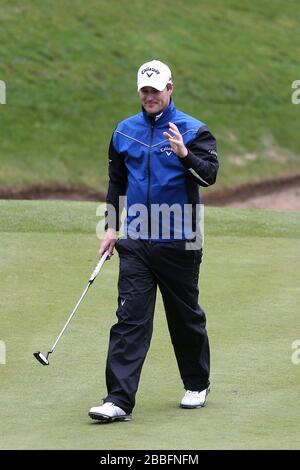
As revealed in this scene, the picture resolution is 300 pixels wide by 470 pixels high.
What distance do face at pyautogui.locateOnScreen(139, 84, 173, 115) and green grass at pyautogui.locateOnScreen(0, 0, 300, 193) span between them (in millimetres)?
17686

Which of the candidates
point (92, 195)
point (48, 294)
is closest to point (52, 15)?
point (92, 195)

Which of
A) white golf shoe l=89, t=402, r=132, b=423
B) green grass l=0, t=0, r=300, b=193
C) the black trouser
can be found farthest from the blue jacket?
green grass l=0, t=0, r=300, b=193

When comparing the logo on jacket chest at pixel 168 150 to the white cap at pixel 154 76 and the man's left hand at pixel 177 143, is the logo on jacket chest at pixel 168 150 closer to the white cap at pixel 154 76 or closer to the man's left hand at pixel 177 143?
the man's left hand at pixel 177 143

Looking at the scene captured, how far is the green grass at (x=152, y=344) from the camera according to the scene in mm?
6844

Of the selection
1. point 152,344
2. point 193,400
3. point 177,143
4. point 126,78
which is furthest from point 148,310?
point 126,78

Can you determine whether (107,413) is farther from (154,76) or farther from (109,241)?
(154,76)

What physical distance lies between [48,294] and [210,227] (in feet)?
12.5

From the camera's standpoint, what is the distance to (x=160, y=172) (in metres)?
7.42

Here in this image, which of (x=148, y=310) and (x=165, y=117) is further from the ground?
(x=165, y=117)

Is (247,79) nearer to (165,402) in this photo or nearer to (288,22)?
(288,22)

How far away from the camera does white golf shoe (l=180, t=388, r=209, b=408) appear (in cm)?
760

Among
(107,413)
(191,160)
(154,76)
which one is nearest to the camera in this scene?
(107,413)

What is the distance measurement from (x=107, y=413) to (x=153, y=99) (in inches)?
74.3

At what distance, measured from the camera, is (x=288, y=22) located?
36031mm
